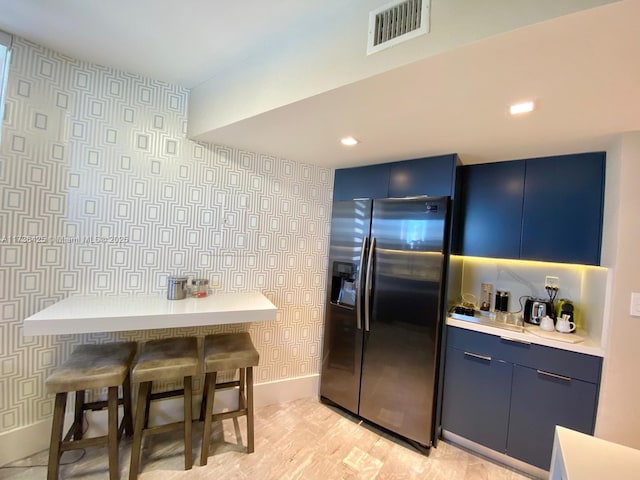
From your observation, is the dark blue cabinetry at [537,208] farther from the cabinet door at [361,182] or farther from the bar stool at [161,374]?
the bar stool at [161,374]

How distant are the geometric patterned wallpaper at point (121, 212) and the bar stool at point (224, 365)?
34cm

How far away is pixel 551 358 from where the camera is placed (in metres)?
1.83

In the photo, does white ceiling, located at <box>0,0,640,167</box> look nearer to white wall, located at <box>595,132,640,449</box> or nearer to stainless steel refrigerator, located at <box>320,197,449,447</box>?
white wall, located at <box>595,132,640,449</box>

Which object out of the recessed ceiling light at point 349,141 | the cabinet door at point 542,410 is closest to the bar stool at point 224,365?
the recessed ceiling light at point 349,141

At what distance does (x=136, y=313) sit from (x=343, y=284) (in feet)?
5.12

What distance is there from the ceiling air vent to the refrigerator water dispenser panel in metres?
1.70

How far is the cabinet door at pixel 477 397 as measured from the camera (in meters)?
1.99

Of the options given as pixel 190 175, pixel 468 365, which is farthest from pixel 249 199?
pixel 468 365

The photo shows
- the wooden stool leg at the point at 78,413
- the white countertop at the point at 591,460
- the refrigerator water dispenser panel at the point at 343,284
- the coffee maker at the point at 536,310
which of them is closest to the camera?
the white countertop at the point at 591,460

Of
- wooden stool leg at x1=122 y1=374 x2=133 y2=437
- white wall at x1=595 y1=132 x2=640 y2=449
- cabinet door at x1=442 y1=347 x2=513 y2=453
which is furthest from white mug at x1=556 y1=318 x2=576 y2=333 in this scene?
wooden stool leg at x1=122 y1=374 x2=133 y2=437

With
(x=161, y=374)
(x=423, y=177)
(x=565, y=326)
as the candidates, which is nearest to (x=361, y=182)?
(x=423, y=177)

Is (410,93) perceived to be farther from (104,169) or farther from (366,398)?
(366,398)

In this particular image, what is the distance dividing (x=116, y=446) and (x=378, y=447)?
5.44 feet

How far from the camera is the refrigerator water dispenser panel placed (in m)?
2.52
